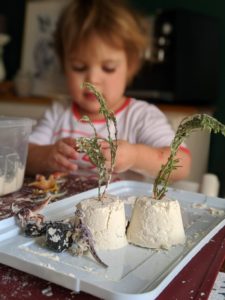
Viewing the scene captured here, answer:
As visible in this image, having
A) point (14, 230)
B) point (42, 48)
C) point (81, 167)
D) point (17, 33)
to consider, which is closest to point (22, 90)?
point (42, 48)

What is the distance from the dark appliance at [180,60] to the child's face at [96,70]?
0.43 m

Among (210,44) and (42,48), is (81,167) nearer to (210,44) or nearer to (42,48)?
(210,44)

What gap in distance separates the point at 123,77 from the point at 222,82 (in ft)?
2.24

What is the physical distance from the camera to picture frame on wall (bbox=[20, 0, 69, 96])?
204cm

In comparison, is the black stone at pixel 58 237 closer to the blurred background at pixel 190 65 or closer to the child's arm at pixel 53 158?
the child's arm at pixel 53 158

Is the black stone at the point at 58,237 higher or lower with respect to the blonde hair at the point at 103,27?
lower

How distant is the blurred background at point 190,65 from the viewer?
158 centimetres

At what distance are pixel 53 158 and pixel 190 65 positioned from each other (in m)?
0.98

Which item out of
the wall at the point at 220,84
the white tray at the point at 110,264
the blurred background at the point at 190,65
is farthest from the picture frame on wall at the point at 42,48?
the white tray at the point at 110,264

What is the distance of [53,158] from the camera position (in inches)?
31.8

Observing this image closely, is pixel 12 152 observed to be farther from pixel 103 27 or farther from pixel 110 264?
pixel 103 27

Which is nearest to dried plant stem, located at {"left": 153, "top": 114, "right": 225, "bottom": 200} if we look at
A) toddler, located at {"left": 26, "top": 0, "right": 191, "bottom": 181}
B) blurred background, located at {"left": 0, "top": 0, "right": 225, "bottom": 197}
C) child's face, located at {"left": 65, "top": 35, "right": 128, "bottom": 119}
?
toddler, located at {"left": 26, "top": 0, "right": 191, "bottom": 181}

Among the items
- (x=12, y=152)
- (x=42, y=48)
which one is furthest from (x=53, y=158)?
(x=42, y=48)

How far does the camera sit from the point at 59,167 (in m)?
0.82
